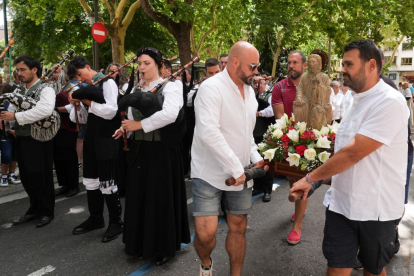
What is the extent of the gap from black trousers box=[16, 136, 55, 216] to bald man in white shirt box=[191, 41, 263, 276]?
2558 millimetres

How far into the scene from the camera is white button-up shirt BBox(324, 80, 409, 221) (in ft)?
7.14

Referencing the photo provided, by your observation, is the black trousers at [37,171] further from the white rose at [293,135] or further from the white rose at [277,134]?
the white rose at [293,135]

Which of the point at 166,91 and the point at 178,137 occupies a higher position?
the point at 166,91

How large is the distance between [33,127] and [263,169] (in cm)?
300

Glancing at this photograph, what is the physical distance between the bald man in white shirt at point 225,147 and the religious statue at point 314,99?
95cm

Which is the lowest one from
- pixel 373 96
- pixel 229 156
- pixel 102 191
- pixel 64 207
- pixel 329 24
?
pixel 64 207

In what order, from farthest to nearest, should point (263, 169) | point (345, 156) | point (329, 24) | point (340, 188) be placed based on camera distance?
point (329, 24)
point (263, 169)
point (340, 188)
point (345, 156)

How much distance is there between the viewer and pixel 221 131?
2936 mm

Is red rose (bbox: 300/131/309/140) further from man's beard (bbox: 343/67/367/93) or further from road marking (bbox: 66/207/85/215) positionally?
road marking (bbox: 66/207/85/215)

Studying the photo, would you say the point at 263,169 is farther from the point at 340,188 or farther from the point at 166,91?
the point at 166,91

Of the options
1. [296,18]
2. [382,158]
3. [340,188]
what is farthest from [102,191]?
[296,18]

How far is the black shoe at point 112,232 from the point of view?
4184mm

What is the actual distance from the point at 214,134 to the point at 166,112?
82 cm

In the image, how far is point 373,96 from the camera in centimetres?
225
